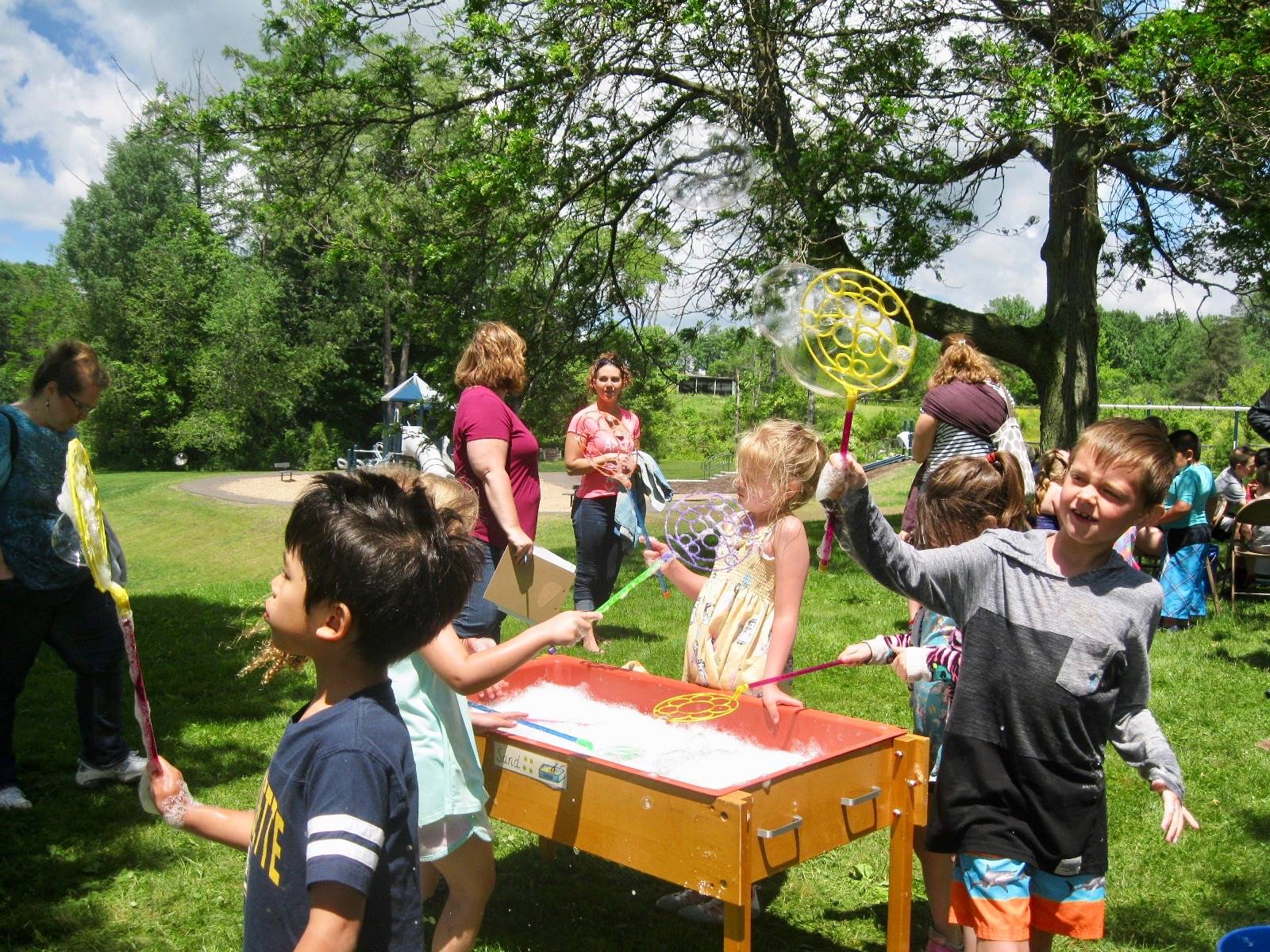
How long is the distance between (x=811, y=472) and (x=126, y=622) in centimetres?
208

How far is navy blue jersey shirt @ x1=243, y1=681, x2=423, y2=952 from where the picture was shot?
58.8 inches

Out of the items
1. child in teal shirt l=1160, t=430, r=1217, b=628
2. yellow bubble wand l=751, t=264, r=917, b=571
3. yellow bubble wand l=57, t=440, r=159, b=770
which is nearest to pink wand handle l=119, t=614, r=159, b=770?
yellow bubble wand l=57, t=440, r=159, b=770

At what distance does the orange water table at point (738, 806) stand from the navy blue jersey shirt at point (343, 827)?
940 millimetres

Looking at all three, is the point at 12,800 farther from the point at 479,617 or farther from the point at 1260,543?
the point at 1260,543

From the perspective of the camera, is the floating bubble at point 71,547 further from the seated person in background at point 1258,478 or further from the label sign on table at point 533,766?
the seated person in background at point 1258,478

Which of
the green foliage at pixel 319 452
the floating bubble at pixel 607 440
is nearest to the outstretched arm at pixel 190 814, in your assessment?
the floating bubble at pixel 607 440

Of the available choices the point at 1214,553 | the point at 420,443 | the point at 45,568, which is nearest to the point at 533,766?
the point at 45,568

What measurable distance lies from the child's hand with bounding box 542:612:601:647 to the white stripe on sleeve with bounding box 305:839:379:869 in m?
0.91

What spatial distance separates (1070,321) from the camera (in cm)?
Result: 1119

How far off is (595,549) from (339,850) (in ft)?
17.1

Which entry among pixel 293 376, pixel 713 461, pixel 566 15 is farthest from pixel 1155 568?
pixel 293 376

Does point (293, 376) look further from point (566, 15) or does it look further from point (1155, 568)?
point (1155, 568)

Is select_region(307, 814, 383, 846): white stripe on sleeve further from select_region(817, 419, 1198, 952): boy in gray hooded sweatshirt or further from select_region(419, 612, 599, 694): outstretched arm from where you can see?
select_region(817, 419, 1198, 952): boy in gray hooded sweatshirt

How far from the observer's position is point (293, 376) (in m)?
38.8
